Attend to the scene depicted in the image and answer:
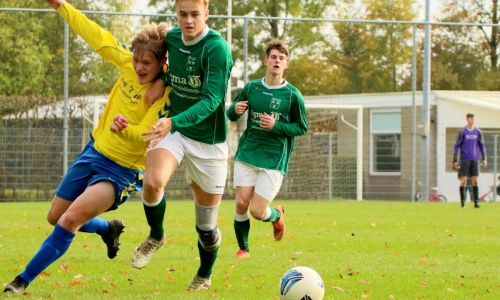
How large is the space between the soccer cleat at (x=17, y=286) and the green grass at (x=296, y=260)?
0.11m

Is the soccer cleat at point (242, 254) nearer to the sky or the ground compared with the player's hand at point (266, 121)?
nearer to the ground

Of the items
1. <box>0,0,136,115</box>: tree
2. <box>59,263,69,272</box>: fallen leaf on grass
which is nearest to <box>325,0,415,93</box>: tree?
<box>0,0,136,115</box>: tree

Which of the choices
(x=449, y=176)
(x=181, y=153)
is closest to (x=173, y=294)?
(x=181, y=153)

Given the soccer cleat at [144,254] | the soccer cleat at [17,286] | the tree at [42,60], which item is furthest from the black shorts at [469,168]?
the soccer cleat at [17,286]

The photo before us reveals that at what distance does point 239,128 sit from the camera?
22484 millimetres

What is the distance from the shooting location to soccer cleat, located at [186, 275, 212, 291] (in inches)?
290

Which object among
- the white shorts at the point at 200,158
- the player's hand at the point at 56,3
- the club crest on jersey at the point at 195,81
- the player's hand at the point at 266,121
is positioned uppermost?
the player's hand at the point at 56,3

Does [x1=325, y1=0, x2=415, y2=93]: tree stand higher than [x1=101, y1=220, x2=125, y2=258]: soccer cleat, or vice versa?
[x1=325, y1=0, x2=415, y2=93]: tree

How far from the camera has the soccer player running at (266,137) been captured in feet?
33.9

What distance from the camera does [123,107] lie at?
7.08 meters

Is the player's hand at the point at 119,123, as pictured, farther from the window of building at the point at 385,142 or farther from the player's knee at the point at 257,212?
the window of building at the point at 385,142

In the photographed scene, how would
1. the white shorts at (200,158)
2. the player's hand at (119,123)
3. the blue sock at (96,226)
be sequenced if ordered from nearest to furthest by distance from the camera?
the player's hand at (119,123) → the white shorts at (200,158) → the blue sock at (96,226)

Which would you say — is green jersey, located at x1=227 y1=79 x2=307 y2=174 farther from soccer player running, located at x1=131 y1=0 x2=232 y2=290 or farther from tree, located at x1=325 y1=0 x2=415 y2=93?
tree, located at x1=325 y1=0 x2=415 y2=93

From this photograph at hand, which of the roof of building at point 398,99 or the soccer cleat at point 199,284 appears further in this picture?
the roof of building at point 398,99
